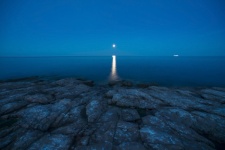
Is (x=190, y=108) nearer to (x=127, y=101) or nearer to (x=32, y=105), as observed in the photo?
(x=127, y=101)

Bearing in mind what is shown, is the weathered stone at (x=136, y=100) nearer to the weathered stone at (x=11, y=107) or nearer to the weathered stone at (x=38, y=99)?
the weathered stone at (x=38, y=99)

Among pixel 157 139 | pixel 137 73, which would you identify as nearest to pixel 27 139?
pixel 157 139

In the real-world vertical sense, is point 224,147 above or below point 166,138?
below

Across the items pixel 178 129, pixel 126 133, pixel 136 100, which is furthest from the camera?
pixel 136 100

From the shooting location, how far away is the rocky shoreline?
7.43m

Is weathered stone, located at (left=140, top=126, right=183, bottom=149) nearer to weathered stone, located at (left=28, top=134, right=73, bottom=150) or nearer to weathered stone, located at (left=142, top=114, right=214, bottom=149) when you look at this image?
weathered stone, located at (left=142, top=114, right=214, bottom=149)

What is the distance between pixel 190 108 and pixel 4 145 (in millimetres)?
16267

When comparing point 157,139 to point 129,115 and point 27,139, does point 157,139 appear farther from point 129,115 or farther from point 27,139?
point 27,139

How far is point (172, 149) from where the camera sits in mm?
6957

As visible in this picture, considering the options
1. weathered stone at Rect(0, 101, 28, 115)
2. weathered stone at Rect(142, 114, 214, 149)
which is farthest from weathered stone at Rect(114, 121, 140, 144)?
weathered stone at Rect(0, 101, 28, 115)

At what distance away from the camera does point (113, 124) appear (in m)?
9.37

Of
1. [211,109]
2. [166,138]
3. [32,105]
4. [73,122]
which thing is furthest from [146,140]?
[32,105]

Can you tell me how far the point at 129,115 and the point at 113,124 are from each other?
2190 millimetres

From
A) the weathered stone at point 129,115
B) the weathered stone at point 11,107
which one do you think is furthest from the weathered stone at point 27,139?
the weathered stone at point 129,115
